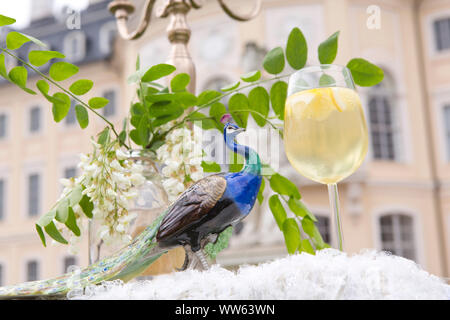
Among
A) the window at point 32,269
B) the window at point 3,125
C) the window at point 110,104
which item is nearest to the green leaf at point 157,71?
the window at point 110,104

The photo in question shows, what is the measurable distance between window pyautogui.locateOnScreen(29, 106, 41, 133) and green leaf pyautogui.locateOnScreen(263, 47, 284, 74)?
1107cm

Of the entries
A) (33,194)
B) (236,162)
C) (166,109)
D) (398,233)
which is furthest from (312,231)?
(33,194)

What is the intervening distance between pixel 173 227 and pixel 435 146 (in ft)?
27.2

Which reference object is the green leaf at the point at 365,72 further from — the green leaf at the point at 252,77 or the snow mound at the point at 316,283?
the snow mound at the point at 316,283

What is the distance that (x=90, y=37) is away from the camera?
11.4 meters

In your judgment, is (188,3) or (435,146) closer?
(188,3)

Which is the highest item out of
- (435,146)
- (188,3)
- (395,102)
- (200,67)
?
(200,67)

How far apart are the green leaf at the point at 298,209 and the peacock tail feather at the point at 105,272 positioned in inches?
8.3

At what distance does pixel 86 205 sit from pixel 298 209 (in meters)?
0.24

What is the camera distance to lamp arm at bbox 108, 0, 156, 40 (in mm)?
890

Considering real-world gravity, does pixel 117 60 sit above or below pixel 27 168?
above

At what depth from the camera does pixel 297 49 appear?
0.61 m
